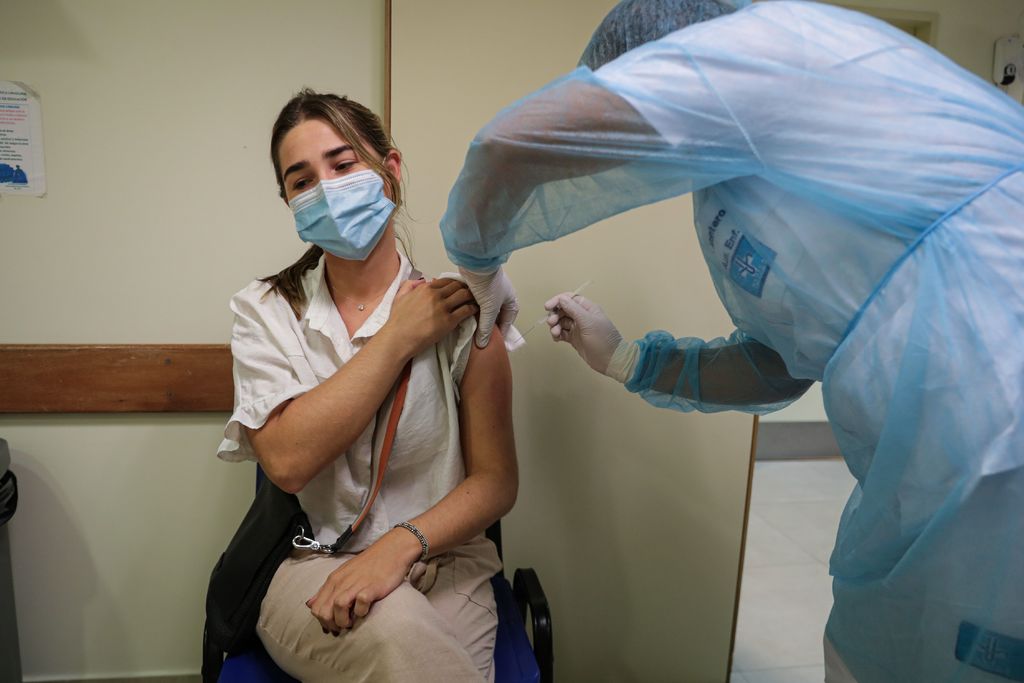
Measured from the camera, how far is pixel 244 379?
113 centimetres

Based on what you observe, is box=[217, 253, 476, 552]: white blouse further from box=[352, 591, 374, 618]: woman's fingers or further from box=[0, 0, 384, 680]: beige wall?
box=[0, 0, 384, 680]: beige wall

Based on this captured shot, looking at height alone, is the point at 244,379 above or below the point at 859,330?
below

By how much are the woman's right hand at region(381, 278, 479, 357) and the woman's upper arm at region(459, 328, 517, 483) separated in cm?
10

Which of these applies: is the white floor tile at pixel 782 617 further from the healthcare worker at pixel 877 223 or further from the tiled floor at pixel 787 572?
the healthcare worker at pixel 877 223

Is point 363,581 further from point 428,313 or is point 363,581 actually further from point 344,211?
point 344,211

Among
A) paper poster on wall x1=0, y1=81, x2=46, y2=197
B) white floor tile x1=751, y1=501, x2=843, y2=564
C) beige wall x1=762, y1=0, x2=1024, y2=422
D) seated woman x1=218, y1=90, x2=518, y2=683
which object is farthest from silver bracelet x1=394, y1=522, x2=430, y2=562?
white floor tile x1=751, y1=501, x2=843, y2=564

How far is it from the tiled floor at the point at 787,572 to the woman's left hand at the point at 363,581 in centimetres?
138

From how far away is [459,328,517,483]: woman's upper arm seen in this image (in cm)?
122

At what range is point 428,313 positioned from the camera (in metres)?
1.12

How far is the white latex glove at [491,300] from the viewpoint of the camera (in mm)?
1036

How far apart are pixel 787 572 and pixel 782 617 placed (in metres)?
0.34

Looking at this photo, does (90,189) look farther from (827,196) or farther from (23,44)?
(827,196)

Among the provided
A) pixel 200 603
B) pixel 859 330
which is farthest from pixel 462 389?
pixel 200 603

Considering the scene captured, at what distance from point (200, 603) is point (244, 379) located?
970 millimetres
